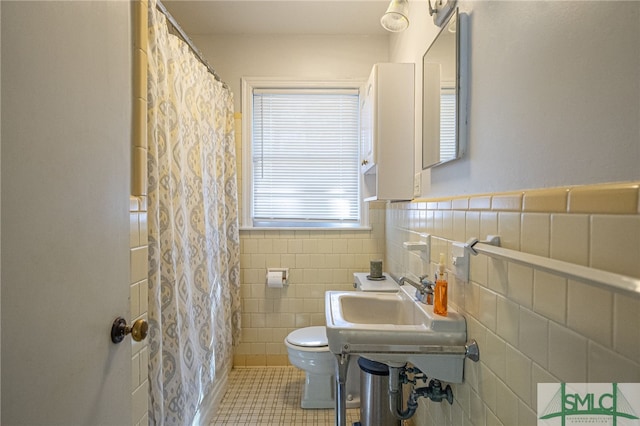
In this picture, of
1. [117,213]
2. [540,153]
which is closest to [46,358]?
[117,213]

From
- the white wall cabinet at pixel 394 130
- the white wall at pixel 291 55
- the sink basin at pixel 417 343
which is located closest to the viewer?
the sink basin at pixel 417 343

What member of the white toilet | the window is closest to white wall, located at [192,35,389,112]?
the window

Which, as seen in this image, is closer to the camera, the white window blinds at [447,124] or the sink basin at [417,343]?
the sink basin at [417,343]

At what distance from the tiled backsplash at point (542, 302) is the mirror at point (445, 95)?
0.83 ft

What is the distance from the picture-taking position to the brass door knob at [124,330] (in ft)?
2.68

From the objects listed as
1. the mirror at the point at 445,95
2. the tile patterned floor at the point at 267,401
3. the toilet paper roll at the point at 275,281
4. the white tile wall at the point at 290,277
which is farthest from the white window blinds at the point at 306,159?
the tile patterned floor at the point at 267,401

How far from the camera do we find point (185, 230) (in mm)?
1561

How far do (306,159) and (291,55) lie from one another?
83 cm

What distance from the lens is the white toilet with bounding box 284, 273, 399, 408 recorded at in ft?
6.51

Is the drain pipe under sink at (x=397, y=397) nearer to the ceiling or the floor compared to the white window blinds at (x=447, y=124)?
nearer to the floor

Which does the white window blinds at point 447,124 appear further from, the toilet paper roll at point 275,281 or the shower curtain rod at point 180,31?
the toilet paper roll at point 275,281

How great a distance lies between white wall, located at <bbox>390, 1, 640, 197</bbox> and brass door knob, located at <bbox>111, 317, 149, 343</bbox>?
108cm

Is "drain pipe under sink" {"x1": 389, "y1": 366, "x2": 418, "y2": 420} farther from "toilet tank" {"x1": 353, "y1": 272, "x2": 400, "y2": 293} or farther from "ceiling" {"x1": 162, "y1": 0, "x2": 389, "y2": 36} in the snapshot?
"ceiling" {"x1": 162, "y1": 0, "x2": 389, "y2": 36}

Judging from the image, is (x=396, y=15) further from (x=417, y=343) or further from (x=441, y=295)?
(x=417, y=343)
